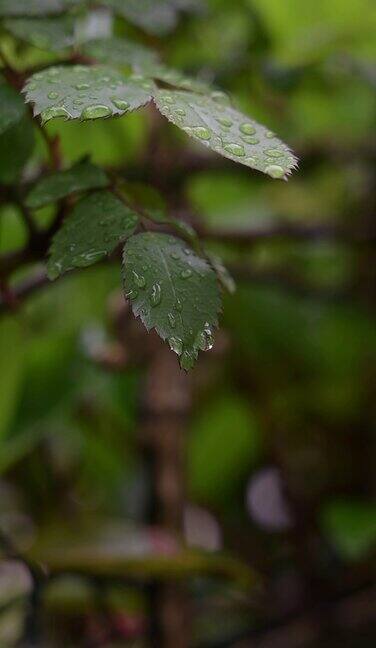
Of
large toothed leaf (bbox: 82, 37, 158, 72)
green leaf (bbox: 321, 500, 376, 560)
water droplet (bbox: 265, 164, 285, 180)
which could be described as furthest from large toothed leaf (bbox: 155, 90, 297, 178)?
green leaf (bbox: 321, 500, 376, 560)

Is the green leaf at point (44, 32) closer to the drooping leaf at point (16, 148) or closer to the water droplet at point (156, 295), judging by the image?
the drooping leaf at point (16, 148)

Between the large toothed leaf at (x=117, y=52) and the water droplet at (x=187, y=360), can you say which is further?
the large toothed leaf at (x=117, y=52)

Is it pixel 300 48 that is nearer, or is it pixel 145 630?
pixel 145 630

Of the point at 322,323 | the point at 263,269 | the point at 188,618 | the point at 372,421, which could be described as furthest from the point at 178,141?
the point at 188,618

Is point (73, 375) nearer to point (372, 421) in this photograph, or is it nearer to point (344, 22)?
point (372, 421)

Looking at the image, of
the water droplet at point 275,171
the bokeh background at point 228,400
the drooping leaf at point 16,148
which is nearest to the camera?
the water droplet at point 275,171

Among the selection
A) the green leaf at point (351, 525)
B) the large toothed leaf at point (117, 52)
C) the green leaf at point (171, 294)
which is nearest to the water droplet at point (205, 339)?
the green leaf at point (171, 294)

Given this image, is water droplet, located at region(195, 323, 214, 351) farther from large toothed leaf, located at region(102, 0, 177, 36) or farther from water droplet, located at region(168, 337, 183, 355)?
large toothed leaf, located at region(102, 0, 177, 36)
